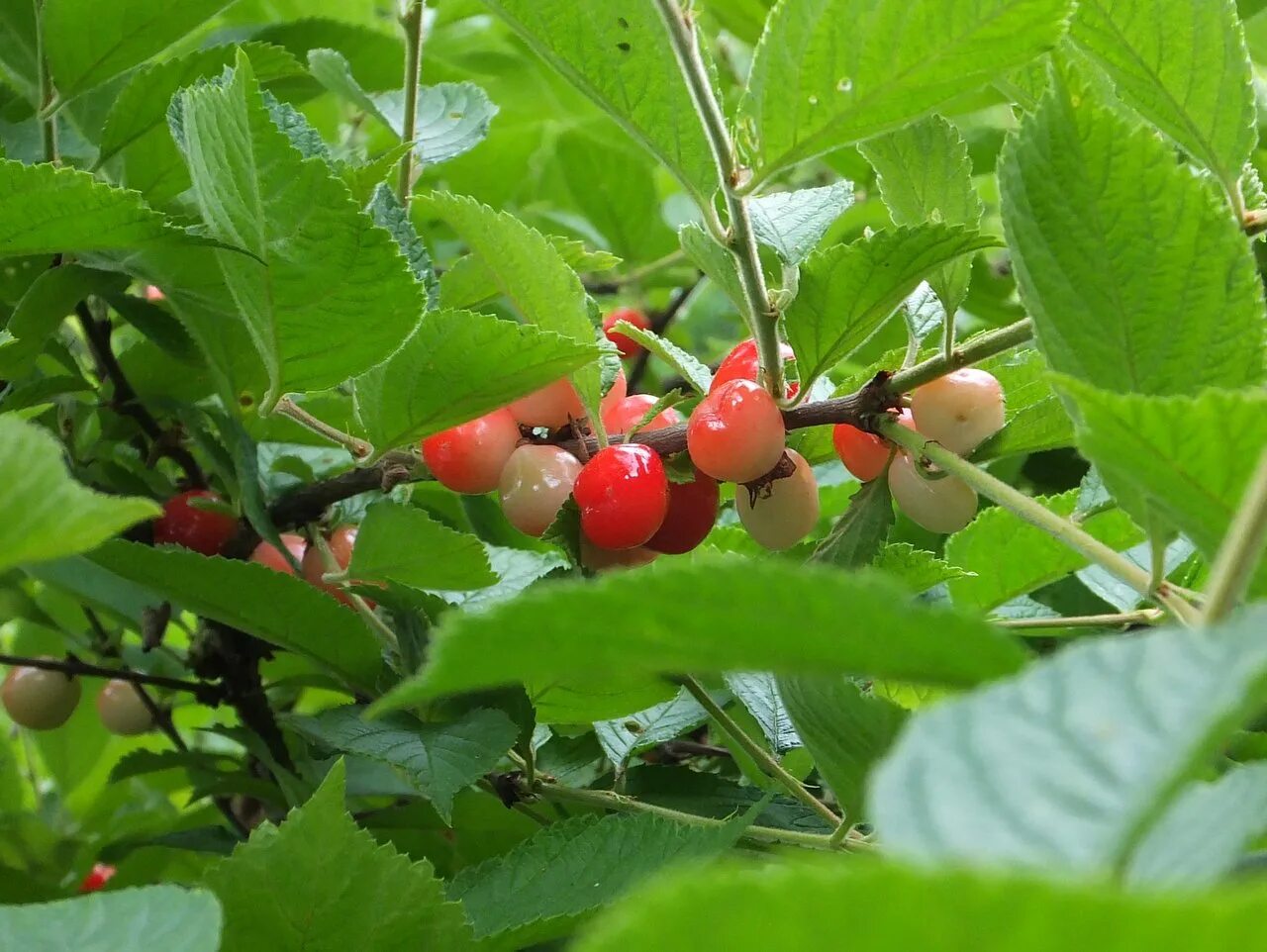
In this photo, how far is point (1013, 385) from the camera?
2.42ft

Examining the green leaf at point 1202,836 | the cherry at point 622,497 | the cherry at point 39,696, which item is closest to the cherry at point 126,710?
the cherry at point 39,696

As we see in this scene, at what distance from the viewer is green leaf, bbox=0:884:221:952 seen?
438mm

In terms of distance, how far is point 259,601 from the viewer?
73 centimetres

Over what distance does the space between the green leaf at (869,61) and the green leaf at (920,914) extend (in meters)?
0.42

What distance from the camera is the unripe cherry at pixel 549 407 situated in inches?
30.1

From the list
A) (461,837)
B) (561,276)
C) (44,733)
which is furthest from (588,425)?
(44,733)

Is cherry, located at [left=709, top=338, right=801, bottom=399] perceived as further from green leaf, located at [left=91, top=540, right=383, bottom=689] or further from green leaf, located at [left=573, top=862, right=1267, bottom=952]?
green leaf, located at [left=573, top=862, right=1267, bottom=952]

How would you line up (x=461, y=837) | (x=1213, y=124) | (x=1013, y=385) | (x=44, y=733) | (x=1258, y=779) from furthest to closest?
(x=44, y=733), (x=461, y=837), (x=1013, y=385), (x=1213, y=124), (x=1258, y=779)

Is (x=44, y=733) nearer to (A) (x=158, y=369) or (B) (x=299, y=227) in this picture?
(A) (x=158, y=369)

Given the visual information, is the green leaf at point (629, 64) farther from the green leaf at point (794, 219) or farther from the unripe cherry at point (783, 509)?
the unripe cherry at point (783, 509)

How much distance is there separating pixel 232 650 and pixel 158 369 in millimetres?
220

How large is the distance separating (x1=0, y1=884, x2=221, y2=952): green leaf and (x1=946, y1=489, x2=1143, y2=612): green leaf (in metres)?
0.51

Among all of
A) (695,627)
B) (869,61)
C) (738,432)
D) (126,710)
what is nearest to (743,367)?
(738,432)

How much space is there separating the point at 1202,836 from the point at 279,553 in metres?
0.73
